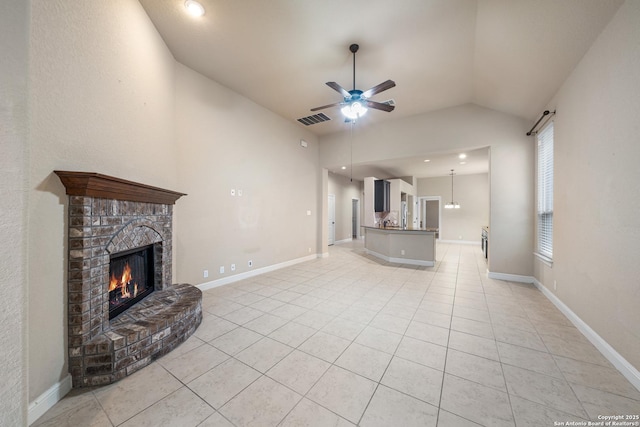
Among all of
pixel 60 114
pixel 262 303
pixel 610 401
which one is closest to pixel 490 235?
pixel 610 401

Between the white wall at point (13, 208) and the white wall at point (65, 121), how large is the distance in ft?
0.96

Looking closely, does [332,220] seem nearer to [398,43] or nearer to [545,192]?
[545,192]

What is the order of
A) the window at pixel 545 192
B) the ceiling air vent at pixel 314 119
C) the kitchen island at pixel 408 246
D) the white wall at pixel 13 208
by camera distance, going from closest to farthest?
the white wall at pixel 13 208, the window at pixel 545 192, the ceiling air vent at pixel 314 119, the kitchen island at pixel 408 246

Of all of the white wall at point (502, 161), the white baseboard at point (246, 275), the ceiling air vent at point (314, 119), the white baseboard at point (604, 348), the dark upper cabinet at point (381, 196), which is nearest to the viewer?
the white baseboard at point (604, 348)

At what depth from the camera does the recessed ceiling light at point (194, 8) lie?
2.52 m

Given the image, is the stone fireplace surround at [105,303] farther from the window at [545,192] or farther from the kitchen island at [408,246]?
the window at [545,192]

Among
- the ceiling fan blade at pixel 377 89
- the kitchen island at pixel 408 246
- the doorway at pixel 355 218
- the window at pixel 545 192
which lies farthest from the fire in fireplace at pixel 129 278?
the doorway at pixel 355 218

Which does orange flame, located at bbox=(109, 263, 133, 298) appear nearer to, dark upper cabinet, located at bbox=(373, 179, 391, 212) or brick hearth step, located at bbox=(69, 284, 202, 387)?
brick hearth step, located at bbox=(69, 284, 202, 387)

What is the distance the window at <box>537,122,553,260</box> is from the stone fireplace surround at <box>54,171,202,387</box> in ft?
17.6

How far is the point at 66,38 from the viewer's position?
169cm

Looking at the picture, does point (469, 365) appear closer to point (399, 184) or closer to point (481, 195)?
point (399, 184)

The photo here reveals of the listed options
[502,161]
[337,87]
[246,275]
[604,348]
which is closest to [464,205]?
[502,161]

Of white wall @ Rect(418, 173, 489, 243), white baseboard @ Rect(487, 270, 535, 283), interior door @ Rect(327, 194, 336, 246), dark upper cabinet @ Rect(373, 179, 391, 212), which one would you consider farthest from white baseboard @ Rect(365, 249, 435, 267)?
white wall @ Rect(418, 173, 489, 243)

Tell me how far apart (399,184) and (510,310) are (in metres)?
5.95
